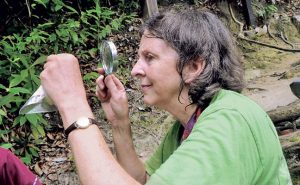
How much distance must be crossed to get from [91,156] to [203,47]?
0.61 meters

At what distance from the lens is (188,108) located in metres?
1.73

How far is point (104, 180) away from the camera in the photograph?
133 cm

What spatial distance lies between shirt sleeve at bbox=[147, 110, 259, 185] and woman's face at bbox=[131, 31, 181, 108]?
0.34 m

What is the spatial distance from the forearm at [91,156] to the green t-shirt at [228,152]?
124mm

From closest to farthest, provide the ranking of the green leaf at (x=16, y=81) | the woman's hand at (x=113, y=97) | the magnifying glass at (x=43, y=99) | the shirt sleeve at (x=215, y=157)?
the shirt sleeve at (x=215, y=157)
the magnifying glass at (x=43, y=99)
the woman's hand at (x=113, y=97)
the green leaf at (x=16, y=81)

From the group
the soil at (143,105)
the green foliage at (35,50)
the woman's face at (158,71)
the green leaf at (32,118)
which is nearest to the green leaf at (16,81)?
the green foliage at (35,50)

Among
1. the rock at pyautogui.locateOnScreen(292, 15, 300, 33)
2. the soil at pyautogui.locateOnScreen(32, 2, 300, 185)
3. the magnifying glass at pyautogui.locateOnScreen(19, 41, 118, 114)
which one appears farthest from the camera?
the rock at pyautogui.locateOnScreen(292, 15, 300, 33)

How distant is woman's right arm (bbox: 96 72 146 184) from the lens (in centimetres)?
191

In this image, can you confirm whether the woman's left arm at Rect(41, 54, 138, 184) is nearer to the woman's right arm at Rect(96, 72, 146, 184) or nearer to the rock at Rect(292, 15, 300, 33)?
the woman's right arm at Rect(96, 72, 146, 184)

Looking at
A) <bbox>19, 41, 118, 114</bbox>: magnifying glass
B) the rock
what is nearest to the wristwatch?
<bbox>19, 41, 118, 114</bbox>: magnifying glass

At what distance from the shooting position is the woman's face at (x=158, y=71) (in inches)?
66.2

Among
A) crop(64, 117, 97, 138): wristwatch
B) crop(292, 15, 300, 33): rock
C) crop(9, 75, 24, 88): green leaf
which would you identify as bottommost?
crop(292, 15, 300, 33): rock

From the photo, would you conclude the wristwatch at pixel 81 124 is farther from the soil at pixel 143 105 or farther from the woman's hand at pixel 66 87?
the soil at pixel 143 105

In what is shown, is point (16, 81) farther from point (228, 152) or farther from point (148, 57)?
point (228, 152)
